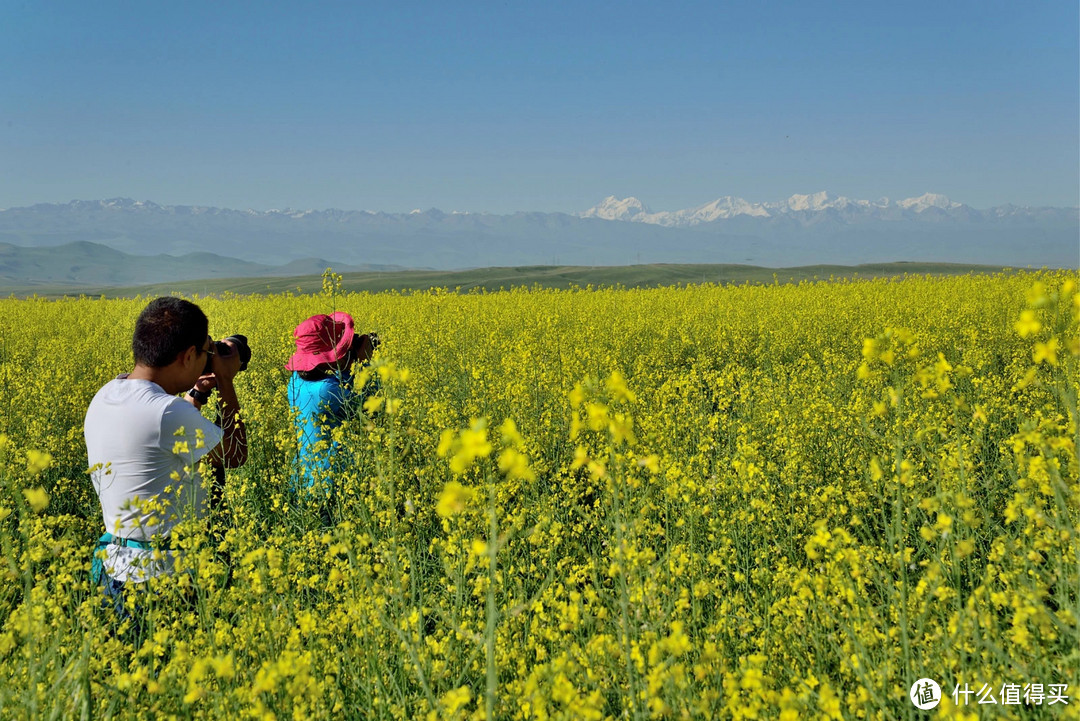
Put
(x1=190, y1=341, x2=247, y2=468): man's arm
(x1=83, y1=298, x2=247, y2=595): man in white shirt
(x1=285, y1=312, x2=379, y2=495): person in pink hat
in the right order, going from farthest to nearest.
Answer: (x1=285, y1=312, x2=379, y2=495): person in pink hat < (x1=190, y1=341, x2=247, y2=468): man's arm < (x1=83, y1=298, x2=247, y2=595): man in white shirt

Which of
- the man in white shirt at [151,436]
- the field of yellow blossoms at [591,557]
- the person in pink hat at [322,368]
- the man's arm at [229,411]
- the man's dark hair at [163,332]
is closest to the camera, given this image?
the field of yellow blossoms at [591,557]

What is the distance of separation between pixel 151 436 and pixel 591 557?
1.73 m

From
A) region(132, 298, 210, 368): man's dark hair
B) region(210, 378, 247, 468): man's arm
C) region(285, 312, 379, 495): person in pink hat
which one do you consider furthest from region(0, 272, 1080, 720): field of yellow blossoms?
region(132, 298, 210, 368): man's dark hair

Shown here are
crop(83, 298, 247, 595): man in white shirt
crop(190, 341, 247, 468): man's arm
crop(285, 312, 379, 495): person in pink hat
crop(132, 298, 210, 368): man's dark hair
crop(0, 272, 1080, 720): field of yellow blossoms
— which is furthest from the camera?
crop(285, 312, 379, 495): person in pink hat

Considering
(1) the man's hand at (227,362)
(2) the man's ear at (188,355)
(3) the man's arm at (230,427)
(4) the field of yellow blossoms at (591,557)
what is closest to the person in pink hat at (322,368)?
(4) the field of yellow blossoms at (591,557)

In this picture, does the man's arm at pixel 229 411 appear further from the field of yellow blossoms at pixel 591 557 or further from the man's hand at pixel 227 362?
the field of yellow blossoms at pixel 591 557

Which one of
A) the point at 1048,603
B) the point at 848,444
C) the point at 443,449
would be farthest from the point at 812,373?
the point at 443,449

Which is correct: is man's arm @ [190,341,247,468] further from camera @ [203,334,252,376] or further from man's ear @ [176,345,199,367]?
man's ear @ [176,345,199,367]

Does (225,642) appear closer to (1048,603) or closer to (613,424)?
(613,424)

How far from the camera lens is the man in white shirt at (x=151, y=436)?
8.41 ft

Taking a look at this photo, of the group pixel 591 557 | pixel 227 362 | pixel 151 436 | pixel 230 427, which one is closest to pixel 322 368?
pixel 230 427

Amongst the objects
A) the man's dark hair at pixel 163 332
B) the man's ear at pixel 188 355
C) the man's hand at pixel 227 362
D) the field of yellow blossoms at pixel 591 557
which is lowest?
the field of yellow blossoms at pixel 591 557

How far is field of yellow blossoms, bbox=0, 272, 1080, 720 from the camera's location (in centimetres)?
162

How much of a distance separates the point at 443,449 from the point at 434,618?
6.03ft
